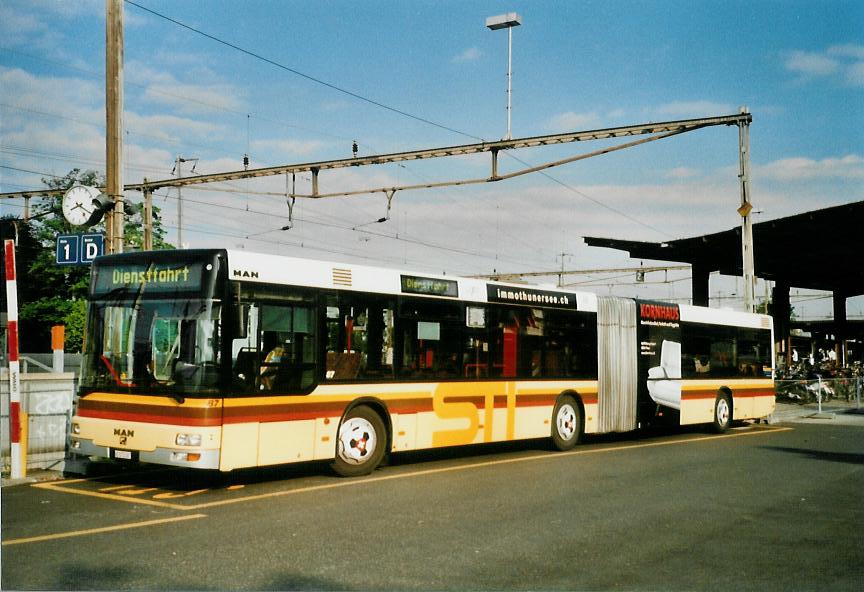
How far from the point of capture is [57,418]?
12.9 m

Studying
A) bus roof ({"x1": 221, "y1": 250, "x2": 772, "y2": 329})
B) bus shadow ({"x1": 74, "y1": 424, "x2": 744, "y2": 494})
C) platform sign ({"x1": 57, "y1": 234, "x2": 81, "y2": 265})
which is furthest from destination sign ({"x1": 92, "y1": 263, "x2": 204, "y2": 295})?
platform sign ({"x1": 57, "y1": 234, "x2": 81, "y2": 265})

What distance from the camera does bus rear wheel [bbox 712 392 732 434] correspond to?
20.9 meters

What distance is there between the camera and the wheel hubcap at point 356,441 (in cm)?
1208

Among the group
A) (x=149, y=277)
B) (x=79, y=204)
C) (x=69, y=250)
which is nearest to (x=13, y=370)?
(x=149, y=277)

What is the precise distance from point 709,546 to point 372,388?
18.4 ft

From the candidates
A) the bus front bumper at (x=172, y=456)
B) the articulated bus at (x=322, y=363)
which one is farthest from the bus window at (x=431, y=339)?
the bus front bumper at (x=172, y=456)

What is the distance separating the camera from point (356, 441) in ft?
40.2

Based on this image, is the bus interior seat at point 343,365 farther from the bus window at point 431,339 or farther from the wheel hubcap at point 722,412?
the wheel hubcap at point 722,412

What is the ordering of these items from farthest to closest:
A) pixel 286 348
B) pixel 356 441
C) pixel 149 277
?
pixel 356 441 < pixel 286 348 < pixel 149 277

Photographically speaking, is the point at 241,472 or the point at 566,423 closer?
the point at 241,472

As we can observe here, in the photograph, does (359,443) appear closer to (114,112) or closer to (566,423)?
(566,423)

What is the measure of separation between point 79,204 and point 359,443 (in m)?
6.74

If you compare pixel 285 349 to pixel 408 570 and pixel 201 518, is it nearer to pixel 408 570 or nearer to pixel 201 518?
pixel 201 518

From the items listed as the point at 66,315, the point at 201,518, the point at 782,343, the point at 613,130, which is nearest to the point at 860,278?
the point at 782,343
